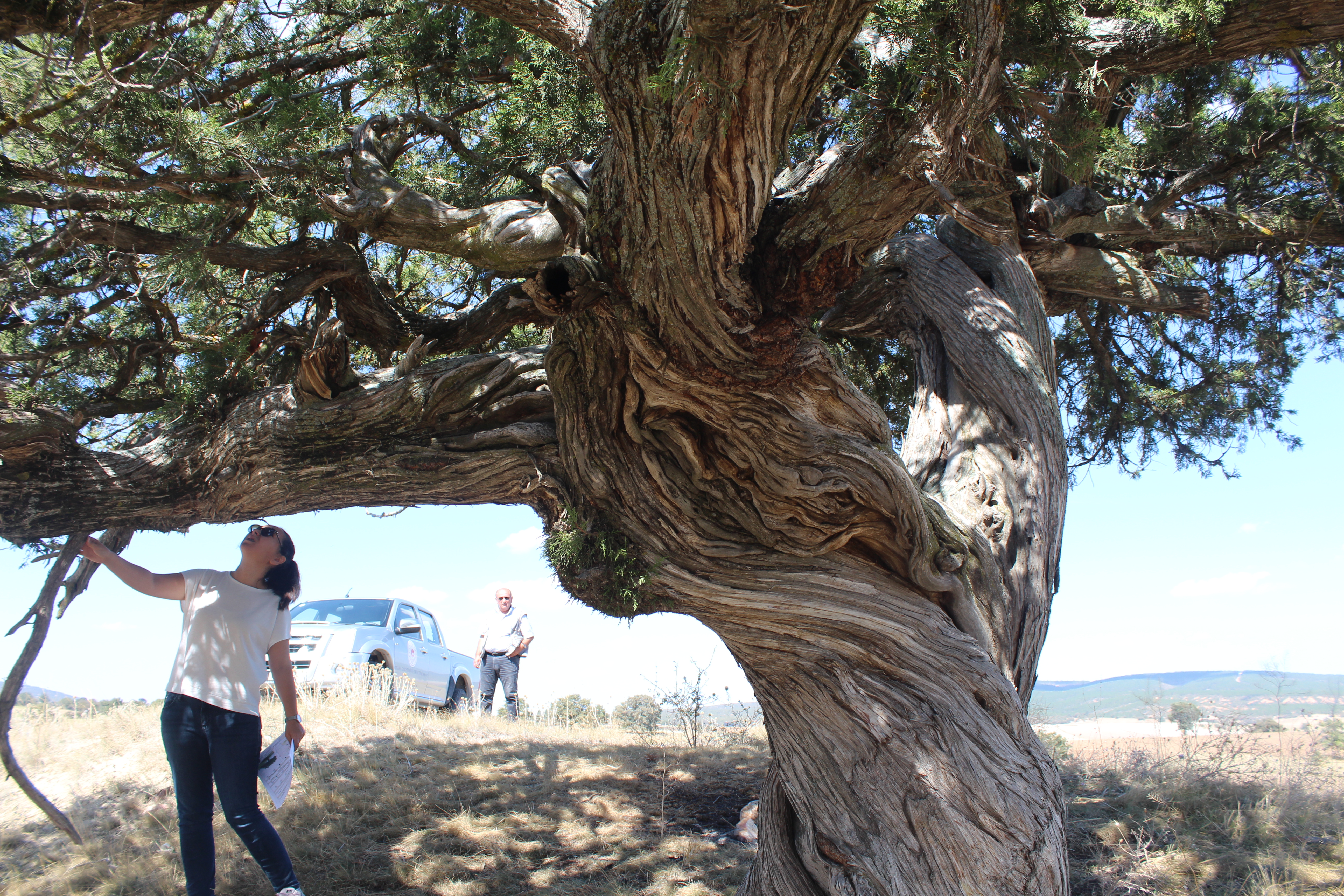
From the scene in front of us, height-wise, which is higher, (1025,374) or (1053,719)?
(1025,374)

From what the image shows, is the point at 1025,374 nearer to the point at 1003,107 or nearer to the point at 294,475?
the point at 1003,107

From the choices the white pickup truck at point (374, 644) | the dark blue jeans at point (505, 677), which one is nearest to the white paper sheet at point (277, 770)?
the white pickup truck at point (374, 644)

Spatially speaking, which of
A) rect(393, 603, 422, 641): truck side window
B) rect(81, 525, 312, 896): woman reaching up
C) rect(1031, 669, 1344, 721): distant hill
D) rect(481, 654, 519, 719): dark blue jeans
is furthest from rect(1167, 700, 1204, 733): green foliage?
rect(393, 603, 422, 641): truck side window

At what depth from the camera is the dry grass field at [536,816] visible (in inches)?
172

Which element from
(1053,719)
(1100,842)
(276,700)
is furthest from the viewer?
(1053,719)

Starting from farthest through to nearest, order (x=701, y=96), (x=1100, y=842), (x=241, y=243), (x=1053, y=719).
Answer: (x=1053, y=719) → (x=1100, y=842) → (x=241, y=243) → (x=701, y=96)

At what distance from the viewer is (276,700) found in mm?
7996

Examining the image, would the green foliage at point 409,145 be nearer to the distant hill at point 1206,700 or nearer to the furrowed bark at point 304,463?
the furrowed bark at point 304,463

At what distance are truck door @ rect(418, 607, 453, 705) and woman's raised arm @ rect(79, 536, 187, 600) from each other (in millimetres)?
7300

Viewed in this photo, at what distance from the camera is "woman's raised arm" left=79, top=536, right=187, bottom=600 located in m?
3.73

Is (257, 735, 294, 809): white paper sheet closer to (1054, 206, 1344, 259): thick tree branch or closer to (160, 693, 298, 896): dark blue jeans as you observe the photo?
(160, 693, 298, 896): dark blue jeans

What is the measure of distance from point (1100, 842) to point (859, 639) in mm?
2798

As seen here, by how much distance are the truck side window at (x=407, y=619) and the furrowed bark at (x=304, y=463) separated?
6.40 m

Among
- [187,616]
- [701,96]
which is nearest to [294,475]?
[187,616]
